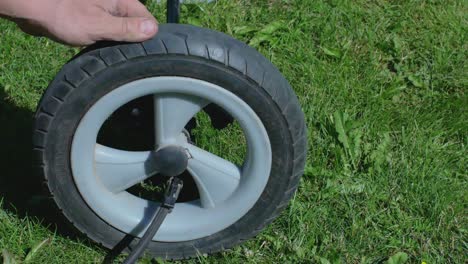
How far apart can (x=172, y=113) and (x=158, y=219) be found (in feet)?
1.10

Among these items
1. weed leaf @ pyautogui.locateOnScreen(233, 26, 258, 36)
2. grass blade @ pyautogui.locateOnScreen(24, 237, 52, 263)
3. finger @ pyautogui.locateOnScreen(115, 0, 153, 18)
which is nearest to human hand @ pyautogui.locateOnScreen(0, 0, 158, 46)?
finger @ pyautogui.locateOnScreen(115, 0, 153, 18)

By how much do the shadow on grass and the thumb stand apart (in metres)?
0.60

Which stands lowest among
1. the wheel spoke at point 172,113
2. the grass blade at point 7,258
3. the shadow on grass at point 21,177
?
the grass blade at point 7,258

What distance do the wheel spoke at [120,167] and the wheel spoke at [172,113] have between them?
84 millimetres

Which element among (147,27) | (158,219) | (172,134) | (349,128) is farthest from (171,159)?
(349,128)

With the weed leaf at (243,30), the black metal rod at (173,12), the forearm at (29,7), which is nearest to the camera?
the forearm at (29,7)

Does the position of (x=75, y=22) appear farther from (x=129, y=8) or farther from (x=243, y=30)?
(x=243, y=30)

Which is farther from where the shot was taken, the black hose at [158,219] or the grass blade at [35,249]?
the grass blade at [35,249]

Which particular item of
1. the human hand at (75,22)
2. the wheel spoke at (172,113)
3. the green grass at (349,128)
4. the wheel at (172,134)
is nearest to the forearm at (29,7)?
the human hand at (75,22)

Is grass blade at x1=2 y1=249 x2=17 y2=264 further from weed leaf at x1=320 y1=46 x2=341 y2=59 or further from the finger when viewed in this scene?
weed leaf at x1=320 y1=46 x2=341 y2=59

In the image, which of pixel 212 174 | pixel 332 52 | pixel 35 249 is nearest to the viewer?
pixel 212 174

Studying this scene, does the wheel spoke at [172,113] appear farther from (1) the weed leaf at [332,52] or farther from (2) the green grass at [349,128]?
(1) the weed leaf at [332,52]

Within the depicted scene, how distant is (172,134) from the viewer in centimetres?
243

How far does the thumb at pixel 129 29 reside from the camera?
2197mm
